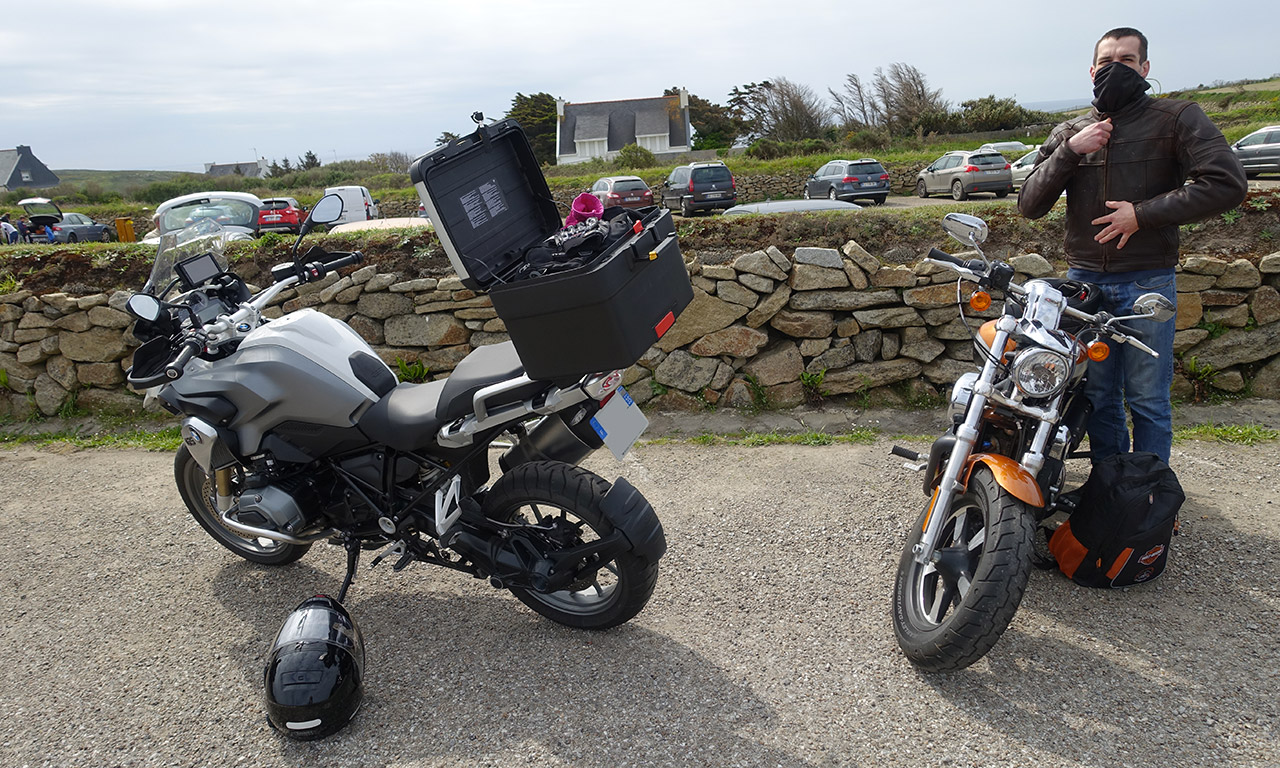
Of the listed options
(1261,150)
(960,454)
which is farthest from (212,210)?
(1261,150)

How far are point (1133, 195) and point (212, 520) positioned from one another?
4206mm

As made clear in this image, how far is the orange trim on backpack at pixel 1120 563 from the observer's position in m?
2.78

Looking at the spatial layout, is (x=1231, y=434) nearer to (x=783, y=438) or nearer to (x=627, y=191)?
(x=783, y=438)

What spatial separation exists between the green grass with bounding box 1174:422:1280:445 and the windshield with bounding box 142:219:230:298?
5.00 meters

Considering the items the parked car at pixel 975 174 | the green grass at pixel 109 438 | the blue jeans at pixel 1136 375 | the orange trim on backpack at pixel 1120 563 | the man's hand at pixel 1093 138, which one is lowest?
the parked car at pixel 975 174

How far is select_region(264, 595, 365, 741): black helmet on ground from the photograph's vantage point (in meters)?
2.30

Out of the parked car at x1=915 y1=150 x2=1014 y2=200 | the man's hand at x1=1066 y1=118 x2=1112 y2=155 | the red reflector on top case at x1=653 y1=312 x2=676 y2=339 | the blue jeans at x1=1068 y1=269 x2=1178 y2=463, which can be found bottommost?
the parked car at x1=915 y1=150 x2=1014 y2=200

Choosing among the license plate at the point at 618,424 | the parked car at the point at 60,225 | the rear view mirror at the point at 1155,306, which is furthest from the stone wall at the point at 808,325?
the parked car at the point at 60,225

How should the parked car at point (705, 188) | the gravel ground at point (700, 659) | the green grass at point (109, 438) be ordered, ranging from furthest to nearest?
1. the parked car at point (705, 188)
2. the green grass at point (109, 438)
3. the gravel ground at point (700, 659)

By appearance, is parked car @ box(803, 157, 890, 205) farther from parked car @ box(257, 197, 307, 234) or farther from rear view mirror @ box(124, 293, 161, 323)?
rear view mirror @ box(124, 293, 161, 323)

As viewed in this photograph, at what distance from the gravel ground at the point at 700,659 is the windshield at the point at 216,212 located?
11002 mm

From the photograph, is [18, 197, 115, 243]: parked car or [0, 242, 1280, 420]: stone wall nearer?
[0, 242, 1280, 420]: stone wall

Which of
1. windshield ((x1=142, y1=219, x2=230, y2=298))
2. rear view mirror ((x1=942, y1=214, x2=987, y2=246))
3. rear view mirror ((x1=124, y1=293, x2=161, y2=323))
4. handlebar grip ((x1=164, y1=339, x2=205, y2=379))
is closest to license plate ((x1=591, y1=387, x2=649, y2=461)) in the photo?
rear view mirror ((x1=942, y1=214, x2=987, y2=246))

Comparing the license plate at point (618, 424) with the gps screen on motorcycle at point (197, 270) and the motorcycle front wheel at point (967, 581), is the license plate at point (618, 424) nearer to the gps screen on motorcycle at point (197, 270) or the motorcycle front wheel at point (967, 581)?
the motorcycle front wheel at point (967, 581)
